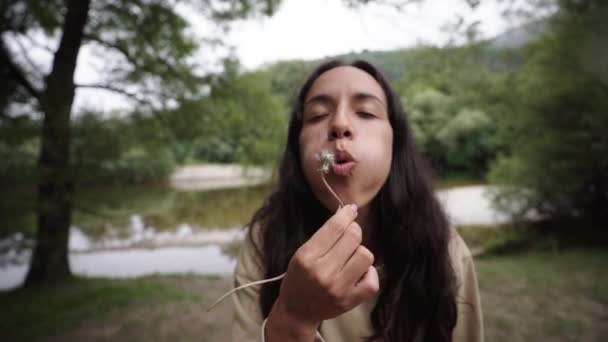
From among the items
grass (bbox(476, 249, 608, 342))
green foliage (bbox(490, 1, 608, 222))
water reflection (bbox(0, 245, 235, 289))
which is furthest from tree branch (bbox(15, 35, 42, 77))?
green foliage (bbox(490, 1, 608, 222))

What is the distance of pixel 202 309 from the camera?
4.82 m

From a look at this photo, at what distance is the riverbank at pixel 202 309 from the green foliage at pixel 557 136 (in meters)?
2.03

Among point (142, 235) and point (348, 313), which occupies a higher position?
point (348, 313)

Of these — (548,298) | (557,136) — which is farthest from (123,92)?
(557,136)

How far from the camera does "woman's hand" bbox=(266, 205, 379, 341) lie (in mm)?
821

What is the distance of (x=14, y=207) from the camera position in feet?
13.5

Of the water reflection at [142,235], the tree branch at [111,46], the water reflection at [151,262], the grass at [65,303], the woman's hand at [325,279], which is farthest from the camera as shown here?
the water reflection at [151,262]

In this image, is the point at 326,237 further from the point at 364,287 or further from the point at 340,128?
the point at 340,128

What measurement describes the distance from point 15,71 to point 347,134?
18.1 ft

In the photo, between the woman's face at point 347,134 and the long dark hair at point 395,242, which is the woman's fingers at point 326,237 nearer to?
the woman's face at point 347,134

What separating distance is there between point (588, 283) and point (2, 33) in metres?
9.03

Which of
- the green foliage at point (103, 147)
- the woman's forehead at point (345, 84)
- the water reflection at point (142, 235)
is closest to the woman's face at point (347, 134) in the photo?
the woman's forehead at point (345, 84)

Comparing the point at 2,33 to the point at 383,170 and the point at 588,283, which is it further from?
the point at 588,283

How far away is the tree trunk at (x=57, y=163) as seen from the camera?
13.0 feet
